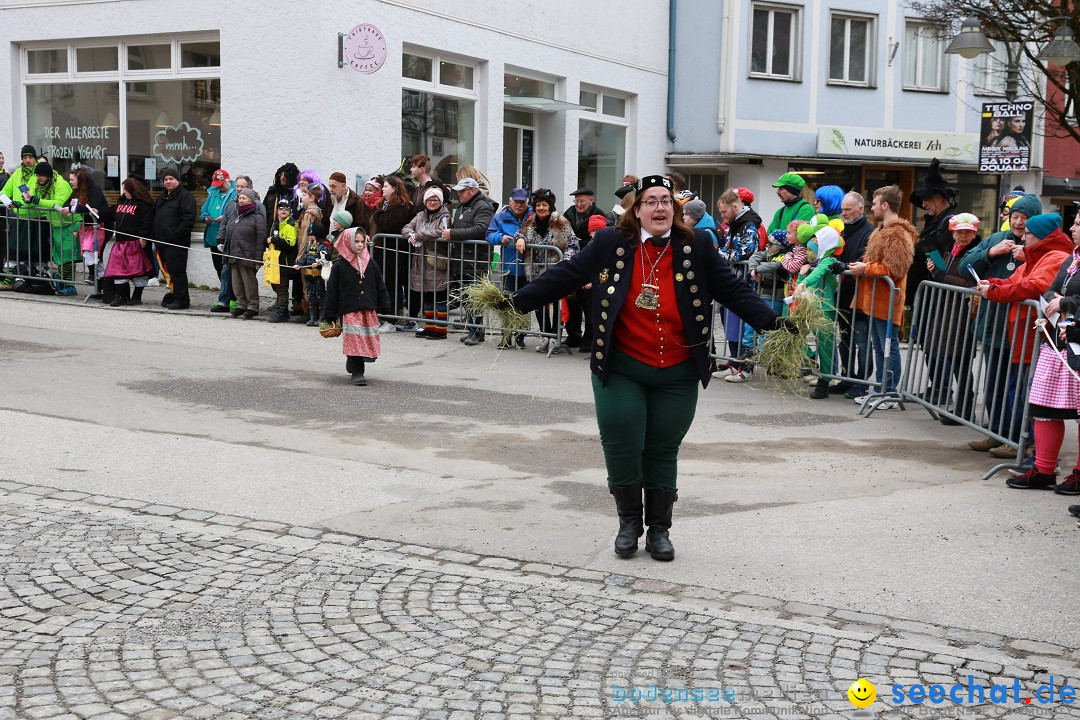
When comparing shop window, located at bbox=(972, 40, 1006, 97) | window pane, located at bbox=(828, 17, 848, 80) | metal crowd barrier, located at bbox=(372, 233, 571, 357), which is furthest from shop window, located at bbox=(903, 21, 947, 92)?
metal crowd barrier, located at bbox=(372, 233, 571, 357)

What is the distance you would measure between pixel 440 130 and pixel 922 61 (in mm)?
13572

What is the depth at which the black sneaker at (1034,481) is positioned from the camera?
26.7 feet

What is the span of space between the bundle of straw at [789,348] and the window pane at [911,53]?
69.8 ft

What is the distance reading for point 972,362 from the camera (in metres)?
9.61

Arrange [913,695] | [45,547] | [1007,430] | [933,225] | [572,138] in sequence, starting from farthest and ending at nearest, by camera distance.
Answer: [572,138] → [933,225] → [1007,430] → [45,547] → [913,695]

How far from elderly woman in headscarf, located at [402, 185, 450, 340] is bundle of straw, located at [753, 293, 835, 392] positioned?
22.6ft

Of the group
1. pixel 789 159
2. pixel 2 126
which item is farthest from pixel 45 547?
pixel 789 159

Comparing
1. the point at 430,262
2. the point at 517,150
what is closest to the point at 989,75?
the point at 517,150

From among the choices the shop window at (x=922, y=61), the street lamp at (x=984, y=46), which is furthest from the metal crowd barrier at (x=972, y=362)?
the shop window at (x=922, y=61)

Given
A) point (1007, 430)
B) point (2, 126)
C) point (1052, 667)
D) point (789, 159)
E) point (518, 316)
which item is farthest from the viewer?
point (789, 159)

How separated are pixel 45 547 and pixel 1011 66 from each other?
15.3 m

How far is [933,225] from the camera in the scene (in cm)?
1141

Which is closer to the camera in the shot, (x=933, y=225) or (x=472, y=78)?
(x=933, y=225)

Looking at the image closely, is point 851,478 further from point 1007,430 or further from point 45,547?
point 45,547
